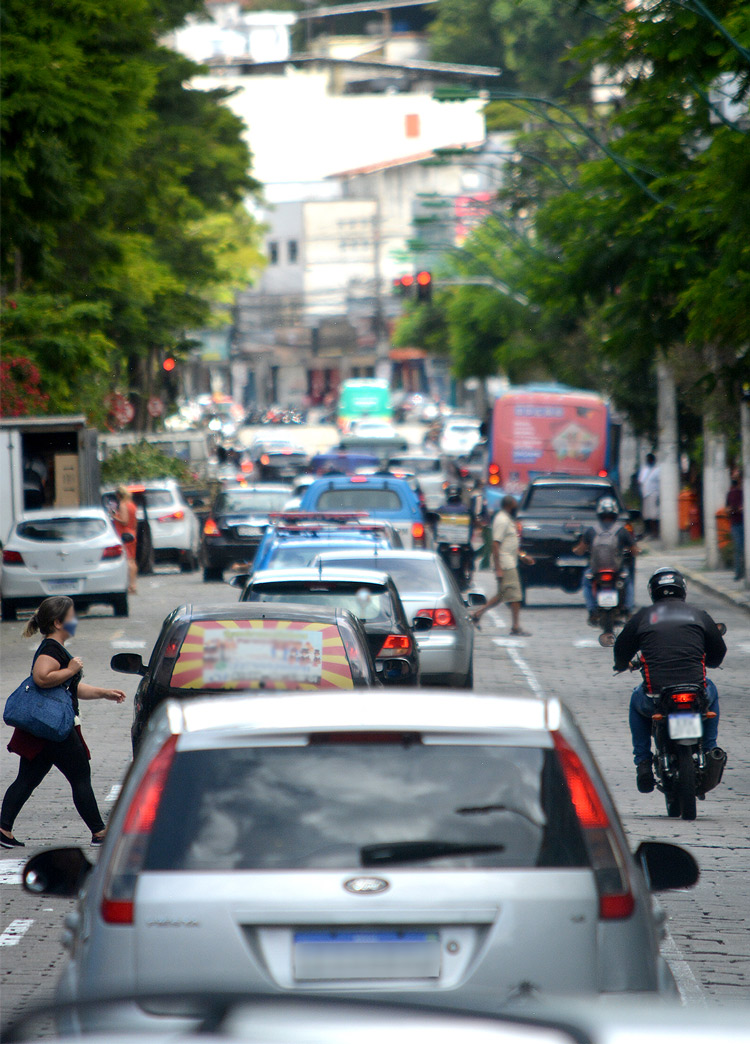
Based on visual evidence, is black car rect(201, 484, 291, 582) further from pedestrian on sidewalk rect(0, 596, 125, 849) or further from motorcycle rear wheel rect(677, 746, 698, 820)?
pedestrian on sidewalk rect(0, 596, 125, 849)

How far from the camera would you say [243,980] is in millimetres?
3781

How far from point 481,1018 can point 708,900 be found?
5.69 meters

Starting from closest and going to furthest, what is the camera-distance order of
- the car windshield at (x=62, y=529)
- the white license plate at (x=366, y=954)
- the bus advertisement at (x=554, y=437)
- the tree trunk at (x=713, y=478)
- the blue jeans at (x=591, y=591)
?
the white license plate at (x=366, y=954) → the blue jeans at (x=591, y=591) → the car windshield at (x=62, y=529) → the tree trunk at (x=713, y=478) → the bus advertisement at (x=554, y=437)

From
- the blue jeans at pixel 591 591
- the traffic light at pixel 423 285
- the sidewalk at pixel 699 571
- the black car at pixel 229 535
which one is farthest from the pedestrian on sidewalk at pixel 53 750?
the traffic light at pixel 423 285

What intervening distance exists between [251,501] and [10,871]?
25.3 meters

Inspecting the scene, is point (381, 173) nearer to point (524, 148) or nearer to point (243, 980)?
point (524, 148)

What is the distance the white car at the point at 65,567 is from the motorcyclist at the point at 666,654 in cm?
1432

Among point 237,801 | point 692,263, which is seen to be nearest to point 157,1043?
point 237,801

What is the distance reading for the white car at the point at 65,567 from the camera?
23.5m

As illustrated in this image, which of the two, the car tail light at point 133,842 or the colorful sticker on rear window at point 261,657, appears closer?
the car tail light at point 133,842

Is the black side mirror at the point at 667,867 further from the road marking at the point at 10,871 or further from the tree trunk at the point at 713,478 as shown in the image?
the tree trunk at the point at 713,478

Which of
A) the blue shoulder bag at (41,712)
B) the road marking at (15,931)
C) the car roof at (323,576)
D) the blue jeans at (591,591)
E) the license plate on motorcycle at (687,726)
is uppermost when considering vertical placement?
the car roof at (323,576)

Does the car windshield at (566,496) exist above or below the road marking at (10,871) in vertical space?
above

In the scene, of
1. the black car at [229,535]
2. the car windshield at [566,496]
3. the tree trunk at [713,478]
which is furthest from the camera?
the tree trunk at [713,478]
